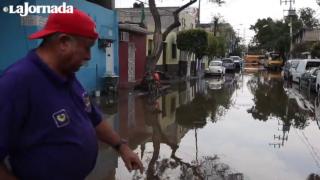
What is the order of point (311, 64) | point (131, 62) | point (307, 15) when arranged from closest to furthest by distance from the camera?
point (131, 62), point (311, 64), point (307, 15)

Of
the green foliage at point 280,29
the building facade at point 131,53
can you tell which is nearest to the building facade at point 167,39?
the building facade at point 131,53

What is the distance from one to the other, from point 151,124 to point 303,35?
57.5m

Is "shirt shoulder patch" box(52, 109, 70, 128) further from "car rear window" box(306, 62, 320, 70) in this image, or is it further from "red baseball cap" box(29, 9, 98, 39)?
"car rear window" box(306, 62, 320, 70)

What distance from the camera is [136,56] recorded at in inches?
1118

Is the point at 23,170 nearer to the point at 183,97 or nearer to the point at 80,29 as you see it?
the point at 80,29

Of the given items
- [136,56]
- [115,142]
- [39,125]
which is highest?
[39,125]

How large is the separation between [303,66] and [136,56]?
36.3 ft

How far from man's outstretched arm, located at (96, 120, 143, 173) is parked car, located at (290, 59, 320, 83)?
94.1 feet

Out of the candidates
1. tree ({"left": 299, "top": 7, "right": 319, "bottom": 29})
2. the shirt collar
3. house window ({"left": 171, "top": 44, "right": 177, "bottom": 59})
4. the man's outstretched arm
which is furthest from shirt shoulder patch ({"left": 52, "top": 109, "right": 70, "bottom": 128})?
tree ({"left": 299, "top": 7, "right": 319, "bottom": 29})

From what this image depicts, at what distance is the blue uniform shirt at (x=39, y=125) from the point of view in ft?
7.76

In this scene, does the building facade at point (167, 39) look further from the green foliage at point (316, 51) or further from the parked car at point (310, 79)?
the green foliage at point (316, 51)

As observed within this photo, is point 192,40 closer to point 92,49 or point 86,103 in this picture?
point 92,49

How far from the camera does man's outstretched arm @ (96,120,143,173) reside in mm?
3223

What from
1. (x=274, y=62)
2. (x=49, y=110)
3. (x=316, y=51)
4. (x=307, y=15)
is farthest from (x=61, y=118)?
(x=307, y=15)
